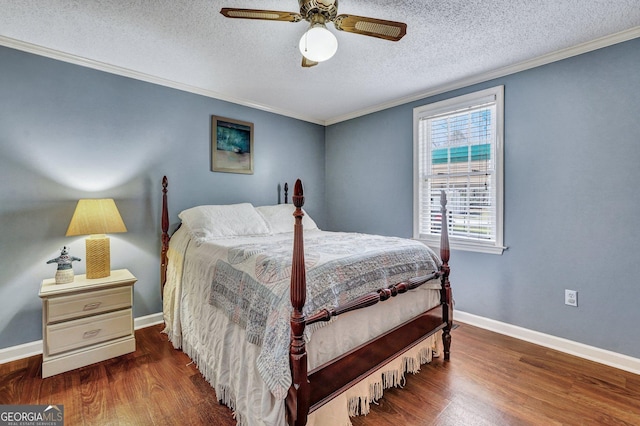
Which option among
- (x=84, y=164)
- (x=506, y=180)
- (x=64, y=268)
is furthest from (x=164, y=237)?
(x=506, y=180)

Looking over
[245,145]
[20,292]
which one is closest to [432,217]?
[245,145]

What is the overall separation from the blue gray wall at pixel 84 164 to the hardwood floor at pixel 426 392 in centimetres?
74

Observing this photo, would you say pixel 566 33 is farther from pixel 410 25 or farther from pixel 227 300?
pixel 227 300

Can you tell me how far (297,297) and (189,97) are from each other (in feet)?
9.12

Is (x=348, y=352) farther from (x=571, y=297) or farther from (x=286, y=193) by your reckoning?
(x=286, y=193)

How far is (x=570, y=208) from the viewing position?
2.38 m

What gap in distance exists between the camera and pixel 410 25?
2.04m

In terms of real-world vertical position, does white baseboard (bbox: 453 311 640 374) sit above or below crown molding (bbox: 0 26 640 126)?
below

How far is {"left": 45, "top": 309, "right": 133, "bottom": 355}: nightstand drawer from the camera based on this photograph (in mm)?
2057

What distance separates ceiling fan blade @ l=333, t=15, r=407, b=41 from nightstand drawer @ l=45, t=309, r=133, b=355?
8.63 feet

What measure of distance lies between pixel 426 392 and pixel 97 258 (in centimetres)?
267
